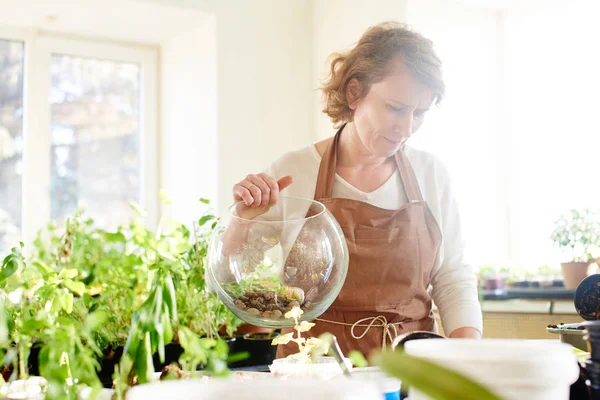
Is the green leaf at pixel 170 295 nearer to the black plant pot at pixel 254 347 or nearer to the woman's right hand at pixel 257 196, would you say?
the woman's right hand at pixel 257 196

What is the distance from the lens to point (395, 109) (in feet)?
5.34

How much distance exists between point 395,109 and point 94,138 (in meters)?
2.56

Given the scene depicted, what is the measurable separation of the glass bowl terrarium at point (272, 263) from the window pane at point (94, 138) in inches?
108

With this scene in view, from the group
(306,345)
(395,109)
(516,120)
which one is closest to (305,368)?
(306,345)

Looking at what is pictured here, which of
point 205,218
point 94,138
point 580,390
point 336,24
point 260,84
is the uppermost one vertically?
point 336,24

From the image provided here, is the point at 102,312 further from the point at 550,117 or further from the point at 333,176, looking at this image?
the point at 550,117

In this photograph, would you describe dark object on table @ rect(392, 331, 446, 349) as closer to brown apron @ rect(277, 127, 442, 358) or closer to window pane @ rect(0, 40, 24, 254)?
brown apron @ rect(277, 127, 442, 358)

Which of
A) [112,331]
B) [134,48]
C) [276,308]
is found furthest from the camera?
[134,48]

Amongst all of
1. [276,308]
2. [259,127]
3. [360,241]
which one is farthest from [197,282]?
[259,127]

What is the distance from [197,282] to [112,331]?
0.39 m

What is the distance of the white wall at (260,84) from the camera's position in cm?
354

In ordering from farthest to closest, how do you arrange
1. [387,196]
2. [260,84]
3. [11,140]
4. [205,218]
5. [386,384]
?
1. [260,84]
2. [11,140]
3. [205,218]
4. [387,196]
5. [386,384]

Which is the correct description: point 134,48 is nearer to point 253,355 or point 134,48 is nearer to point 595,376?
point 253,355

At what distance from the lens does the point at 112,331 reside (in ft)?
5.00
